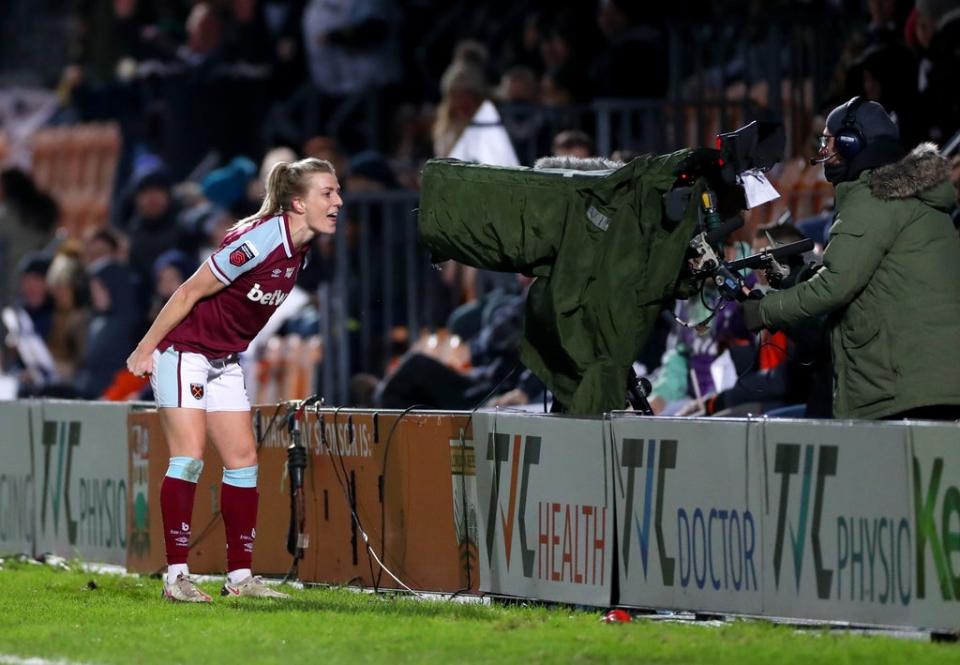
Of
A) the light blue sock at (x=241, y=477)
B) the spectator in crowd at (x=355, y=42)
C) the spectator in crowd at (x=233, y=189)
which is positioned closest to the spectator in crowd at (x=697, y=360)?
the light blue sock at (x=241, y=477)

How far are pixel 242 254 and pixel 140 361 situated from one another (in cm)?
68

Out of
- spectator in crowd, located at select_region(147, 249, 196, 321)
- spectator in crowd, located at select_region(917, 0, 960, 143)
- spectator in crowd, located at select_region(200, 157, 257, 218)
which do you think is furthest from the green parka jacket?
spectator in crowd, located at select_region(200, 157, 257, 218)

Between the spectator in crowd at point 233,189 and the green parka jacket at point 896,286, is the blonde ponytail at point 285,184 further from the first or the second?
the spectator in crowd at point 233,189

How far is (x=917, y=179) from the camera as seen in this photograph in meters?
9.05

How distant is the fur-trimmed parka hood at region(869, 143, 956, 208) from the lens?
9039mm

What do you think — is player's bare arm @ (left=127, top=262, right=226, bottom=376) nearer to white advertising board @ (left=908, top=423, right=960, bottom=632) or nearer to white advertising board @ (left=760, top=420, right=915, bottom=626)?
white advertising board @ (left=760, top=420, right=915, bottom=626)

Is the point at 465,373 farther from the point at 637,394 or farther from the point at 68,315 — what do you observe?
the point at 68,315

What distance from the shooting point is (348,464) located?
34.5 feet

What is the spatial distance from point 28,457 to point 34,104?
55.9ft

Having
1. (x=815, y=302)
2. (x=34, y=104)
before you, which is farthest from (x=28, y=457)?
(x=34, y=104)

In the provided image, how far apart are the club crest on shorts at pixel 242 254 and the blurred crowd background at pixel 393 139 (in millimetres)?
548

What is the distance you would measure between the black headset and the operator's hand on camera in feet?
2.38

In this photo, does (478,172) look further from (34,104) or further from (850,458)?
(34,104)

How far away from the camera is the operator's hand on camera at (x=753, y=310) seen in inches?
368
